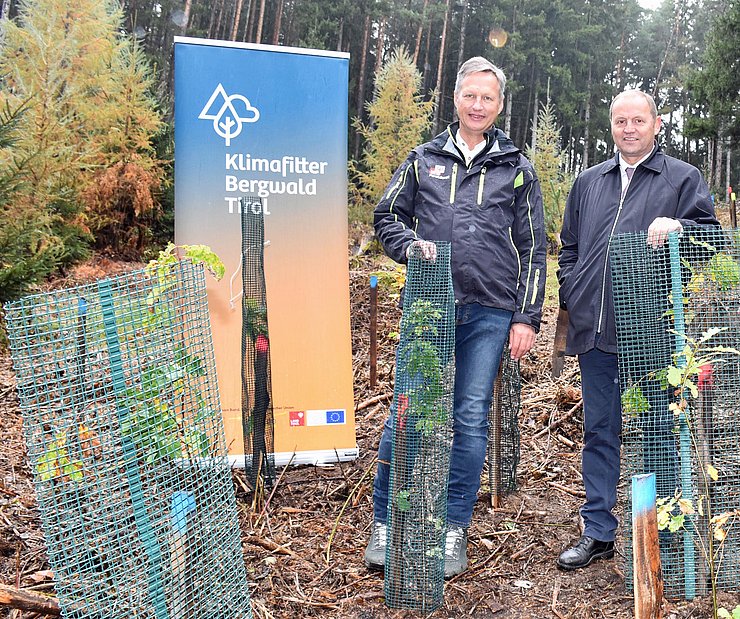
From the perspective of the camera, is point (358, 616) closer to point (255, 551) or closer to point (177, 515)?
point (255, 551)

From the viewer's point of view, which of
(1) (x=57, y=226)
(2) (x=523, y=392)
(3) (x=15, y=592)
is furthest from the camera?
(1) (x=57, y=226)

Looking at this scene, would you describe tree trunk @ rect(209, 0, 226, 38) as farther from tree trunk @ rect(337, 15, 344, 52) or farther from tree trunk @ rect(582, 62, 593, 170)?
tree trunk @ rect(582, 62, 593, 170)

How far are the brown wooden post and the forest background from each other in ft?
20.5

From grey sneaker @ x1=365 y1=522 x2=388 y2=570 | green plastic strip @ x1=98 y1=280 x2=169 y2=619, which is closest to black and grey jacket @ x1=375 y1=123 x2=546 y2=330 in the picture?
grey sneaker @ x1=365 y1=522 x2=388 y2=570

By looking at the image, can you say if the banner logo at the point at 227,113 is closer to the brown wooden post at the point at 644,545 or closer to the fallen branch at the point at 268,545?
the fallen branch at the point at 268,545

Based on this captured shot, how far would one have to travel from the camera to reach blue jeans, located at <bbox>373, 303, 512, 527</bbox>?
9.33 ft

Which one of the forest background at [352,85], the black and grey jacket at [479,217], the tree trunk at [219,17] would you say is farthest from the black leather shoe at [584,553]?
the tree trunk at [219,17]

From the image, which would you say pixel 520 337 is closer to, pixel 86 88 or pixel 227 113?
pixel 227 113

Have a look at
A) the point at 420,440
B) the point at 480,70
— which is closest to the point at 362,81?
the point at 480,70

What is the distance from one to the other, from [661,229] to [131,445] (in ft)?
6.92

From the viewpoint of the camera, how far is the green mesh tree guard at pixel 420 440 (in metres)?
2.59

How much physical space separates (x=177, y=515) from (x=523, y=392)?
13.4 feet

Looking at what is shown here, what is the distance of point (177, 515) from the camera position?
206cm

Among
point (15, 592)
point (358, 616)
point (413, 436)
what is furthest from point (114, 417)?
point (358, 616)
